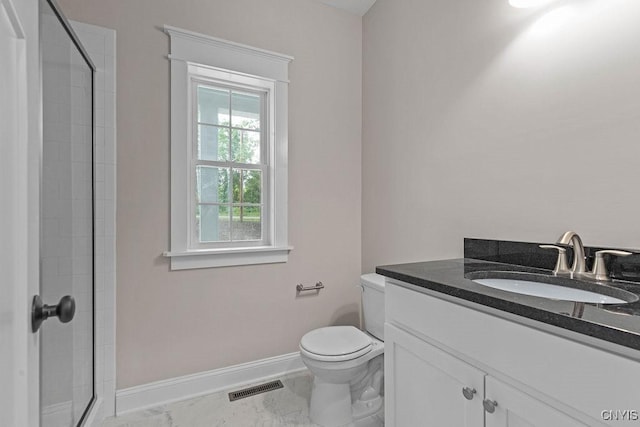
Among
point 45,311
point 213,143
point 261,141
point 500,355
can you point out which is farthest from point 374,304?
point 45,311

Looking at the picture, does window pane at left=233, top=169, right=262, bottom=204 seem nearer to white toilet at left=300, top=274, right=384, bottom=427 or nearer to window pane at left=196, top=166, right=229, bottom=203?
window pane at left=196, top=166, right=229, bottom=203

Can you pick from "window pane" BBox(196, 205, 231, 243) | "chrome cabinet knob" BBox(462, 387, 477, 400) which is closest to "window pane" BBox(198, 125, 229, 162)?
"window pane" BBox(196, 205, 231, 243)

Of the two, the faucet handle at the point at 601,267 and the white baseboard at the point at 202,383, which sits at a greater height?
the faucet handle at the point at 601,267

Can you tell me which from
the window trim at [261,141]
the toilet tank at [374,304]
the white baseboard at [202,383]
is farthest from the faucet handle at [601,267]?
the white baseboard at [202,383]

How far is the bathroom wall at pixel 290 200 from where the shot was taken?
70.2 inches

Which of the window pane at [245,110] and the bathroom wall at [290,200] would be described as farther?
the window pane at [245,110]

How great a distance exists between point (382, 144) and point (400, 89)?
380mm

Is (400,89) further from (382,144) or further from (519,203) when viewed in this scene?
(519,203)

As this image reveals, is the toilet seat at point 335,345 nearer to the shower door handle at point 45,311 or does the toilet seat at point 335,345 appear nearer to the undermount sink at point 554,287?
the undermount sink at point 554,287

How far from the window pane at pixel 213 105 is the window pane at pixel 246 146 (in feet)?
0.42

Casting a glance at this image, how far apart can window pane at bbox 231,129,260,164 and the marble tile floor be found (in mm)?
1510

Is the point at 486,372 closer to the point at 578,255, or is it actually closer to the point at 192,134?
the point at 578,255

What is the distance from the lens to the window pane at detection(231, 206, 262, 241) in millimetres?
2141

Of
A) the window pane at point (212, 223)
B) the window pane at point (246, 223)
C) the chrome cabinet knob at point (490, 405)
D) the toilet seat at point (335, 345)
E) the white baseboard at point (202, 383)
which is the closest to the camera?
the chrome cabinet knob at point (490, 405)
